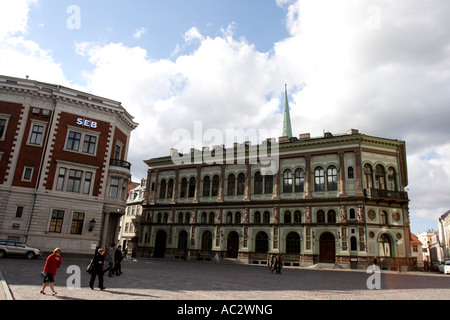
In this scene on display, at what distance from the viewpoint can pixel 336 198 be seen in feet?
127

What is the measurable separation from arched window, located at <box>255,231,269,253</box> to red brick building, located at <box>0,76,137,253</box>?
742 inches

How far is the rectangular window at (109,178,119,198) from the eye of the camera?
33562 millimetres

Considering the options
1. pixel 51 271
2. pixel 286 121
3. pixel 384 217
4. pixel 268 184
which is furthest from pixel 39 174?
pixel 286 121

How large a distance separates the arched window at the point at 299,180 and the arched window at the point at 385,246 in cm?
1073

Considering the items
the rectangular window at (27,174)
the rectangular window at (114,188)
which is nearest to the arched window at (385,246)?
the rectangular window at (114,188)

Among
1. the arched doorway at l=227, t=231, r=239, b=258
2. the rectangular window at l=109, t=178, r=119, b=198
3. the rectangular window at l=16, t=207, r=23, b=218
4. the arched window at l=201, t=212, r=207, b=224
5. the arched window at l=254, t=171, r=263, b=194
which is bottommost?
the arched doorway at l=227, t=231, r=239, b=258

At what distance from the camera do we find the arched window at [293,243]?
4053 centimetres

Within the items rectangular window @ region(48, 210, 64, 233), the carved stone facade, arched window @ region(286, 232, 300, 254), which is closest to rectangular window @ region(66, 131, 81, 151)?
rectangular window @ region(48, 210, 64, 233)

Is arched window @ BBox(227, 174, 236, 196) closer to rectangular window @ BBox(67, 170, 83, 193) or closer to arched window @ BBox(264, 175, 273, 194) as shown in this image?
arched window @ BBox(264, 175, 273, 194)

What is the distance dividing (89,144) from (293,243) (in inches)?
1060
